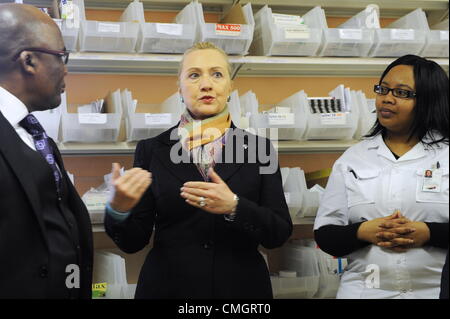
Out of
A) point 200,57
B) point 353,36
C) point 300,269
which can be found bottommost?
point 300,269

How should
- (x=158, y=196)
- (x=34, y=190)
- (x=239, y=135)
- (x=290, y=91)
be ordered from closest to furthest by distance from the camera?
1. (x=34, y=190)
2. (x=158, y=196)
3. (x=239, y=135)
4. (x=290, y=91)

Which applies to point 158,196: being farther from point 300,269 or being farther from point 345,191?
point 300,269

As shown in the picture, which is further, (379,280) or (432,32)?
(432,32)

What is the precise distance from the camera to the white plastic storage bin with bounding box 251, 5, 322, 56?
265 cm

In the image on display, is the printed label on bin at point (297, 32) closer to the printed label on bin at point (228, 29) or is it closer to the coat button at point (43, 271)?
the printed label on bin at point (228, 29)

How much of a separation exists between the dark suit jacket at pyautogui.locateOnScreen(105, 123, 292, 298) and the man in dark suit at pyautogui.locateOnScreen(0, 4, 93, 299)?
19 cm

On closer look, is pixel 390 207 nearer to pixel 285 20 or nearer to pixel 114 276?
pixel 114 276

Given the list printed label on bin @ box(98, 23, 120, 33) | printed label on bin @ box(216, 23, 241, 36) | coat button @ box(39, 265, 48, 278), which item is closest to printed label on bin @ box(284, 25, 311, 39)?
printed label on bin @ box(216, 23, 241, 36)

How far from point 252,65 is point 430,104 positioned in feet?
3.80

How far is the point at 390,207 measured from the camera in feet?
5.58

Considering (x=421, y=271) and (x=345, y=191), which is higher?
(x=345, y=191)

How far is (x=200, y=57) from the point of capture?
167 centimetres

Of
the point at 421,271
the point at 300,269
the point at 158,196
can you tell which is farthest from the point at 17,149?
the point at 300,269

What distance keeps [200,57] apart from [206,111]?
156 mm
